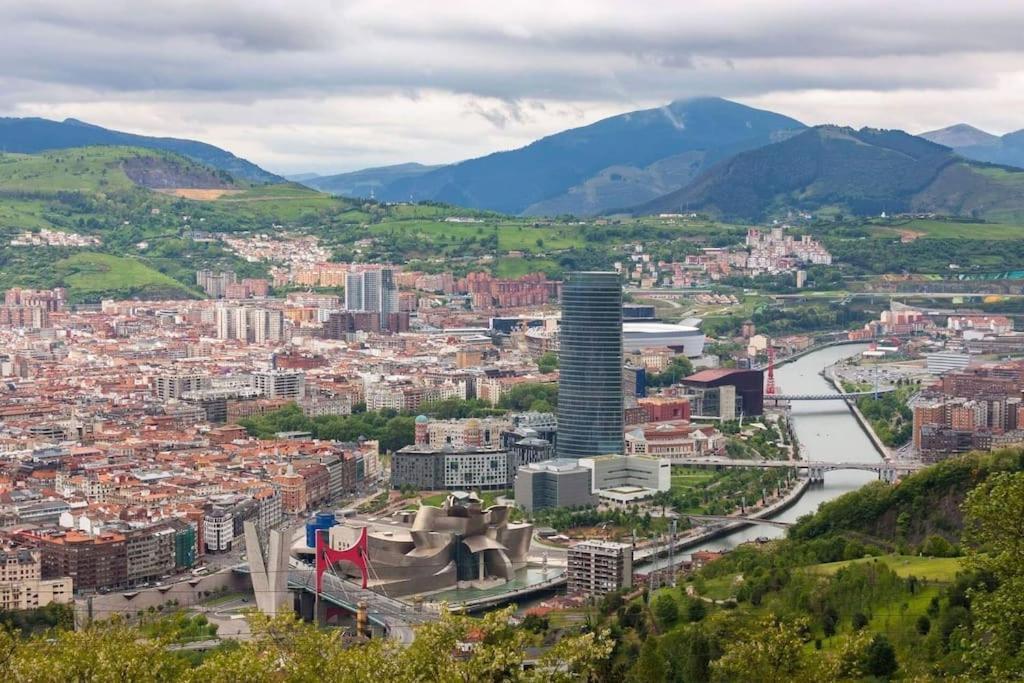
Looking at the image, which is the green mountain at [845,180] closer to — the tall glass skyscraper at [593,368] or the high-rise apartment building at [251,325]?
the high-rise apartment building at [251,325]

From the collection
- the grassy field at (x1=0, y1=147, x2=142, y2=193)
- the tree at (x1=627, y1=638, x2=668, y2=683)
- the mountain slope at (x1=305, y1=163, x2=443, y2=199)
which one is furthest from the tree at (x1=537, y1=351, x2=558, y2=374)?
the mountain slope at (x1=305, y1=163, x2=443, y2=199)

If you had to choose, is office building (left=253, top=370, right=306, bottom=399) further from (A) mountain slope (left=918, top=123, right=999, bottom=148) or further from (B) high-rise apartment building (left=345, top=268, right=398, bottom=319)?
(A) mountain slope (left=918, top=123, right=999, bottom=148)

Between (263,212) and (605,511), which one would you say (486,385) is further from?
(263,212)

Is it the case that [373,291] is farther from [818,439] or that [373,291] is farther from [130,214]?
[818,439]

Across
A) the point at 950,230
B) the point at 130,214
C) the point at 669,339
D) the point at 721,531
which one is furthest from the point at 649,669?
the point at 950,230

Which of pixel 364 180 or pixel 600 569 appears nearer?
pixel 600 569

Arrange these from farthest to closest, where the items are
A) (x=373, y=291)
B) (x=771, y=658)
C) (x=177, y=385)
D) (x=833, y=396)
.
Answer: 1. (x=373, y=291)
2. (x=833, y=396)
3. (x=177, y=385)
4. (x=771, y=658)
